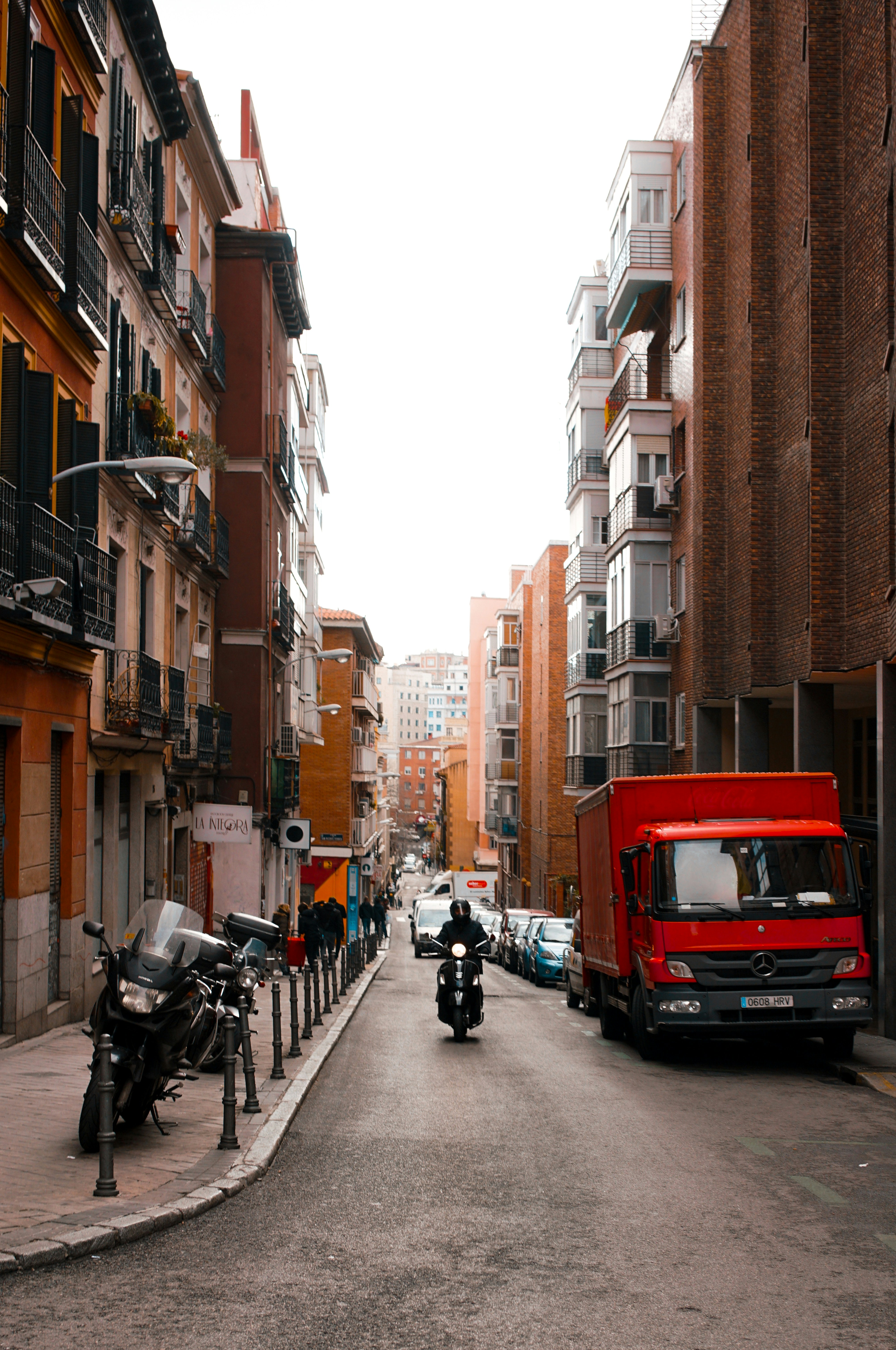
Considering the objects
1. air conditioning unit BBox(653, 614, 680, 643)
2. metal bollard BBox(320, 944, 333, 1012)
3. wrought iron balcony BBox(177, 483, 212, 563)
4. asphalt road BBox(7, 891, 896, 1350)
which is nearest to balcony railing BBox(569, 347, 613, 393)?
air conditioning unit BBox(653, 614, 680, 643)

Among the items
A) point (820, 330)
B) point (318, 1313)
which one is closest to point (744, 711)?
point (820, 330)

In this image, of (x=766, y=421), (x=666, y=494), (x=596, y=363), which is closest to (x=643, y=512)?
(x=666, y=494)

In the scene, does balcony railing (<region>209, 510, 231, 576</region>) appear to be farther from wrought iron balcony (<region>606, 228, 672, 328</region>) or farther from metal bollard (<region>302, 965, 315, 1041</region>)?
metal bollard (<region>302, 965, 315, 1041</region>)

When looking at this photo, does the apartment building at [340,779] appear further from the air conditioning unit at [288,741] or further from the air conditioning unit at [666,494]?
the air conditioning unit at [666,494]

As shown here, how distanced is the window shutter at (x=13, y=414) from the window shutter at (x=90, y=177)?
2599mm

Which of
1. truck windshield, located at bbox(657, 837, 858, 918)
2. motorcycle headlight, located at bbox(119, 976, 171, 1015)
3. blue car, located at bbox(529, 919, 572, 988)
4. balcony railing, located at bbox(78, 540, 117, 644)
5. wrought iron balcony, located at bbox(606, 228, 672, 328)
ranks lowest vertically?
blue car, located at bbox(529, 919, 572, 988)

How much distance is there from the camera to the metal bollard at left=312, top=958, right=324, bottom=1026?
17297 mm

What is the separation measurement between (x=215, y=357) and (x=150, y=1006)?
22.6 meters

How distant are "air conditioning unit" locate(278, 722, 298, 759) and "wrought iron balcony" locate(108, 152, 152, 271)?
18.2m

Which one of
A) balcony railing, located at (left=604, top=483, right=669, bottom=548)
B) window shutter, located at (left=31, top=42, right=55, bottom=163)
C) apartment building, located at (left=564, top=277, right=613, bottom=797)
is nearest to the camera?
window shutter, located at (left=31, top=42, right=55, bottom=163)

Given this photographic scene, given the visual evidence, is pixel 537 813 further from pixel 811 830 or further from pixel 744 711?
pixel 811 830

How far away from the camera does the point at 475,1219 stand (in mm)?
7395

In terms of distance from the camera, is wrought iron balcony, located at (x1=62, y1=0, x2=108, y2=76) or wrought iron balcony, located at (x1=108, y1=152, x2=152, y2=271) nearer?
wrought iron balcony, located at (x1=62, y1=0, x2=108, y2=76)

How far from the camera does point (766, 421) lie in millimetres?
25141
